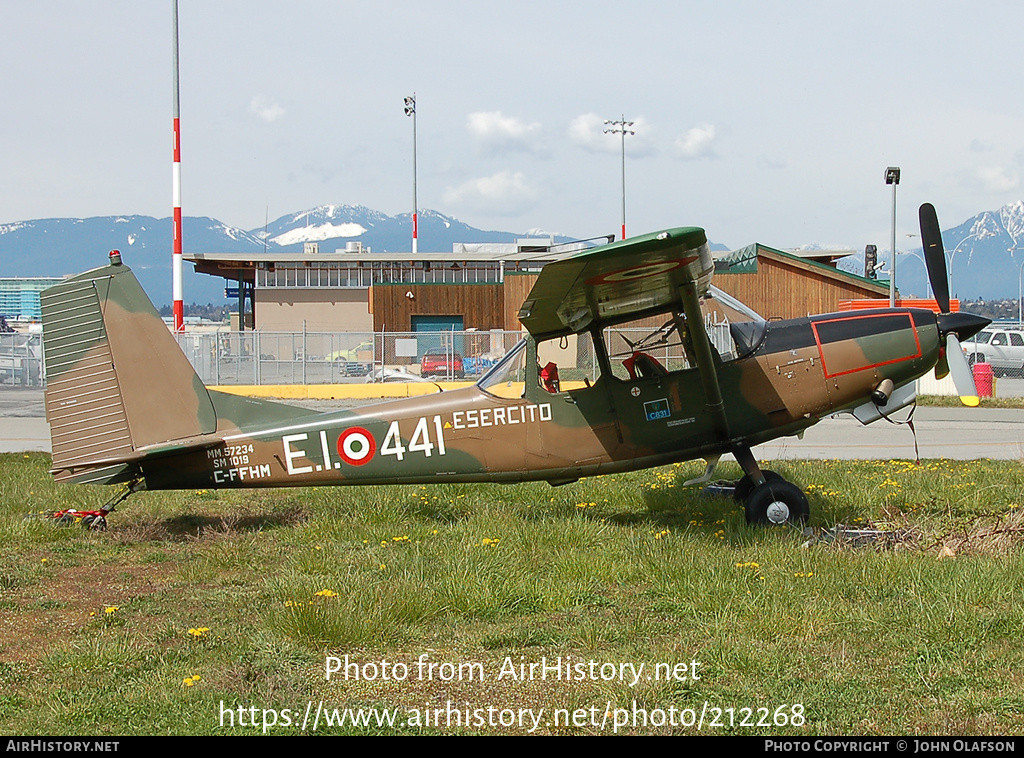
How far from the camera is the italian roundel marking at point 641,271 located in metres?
7.27

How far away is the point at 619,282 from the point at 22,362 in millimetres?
30863

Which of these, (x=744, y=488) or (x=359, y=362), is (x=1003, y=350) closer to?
(x=359, y=362)

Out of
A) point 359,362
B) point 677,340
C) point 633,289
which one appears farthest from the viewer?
point 359,362

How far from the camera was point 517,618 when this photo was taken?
6.04 m

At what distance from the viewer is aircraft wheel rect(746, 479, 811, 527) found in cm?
843

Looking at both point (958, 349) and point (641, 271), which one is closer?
point (641, 271)

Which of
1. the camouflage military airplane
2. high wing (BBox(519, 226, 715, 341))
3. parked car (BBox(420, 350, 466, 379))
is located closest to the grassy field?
the camouflage military airplane

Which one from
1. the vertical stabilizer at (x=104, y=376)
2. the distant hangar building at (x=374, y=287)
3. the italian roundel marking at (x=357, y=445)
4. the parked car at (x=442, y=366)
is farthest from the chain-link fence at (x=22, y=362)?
the italian roundel marking at (x=357, y=445)

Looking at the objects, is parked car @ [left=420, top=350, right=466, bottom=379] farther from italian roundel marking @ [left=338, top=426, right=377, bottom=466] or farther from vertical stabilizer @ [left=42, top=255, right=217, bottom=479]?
vertical stabilizer @ [left=42, top=255, right=217, bottom=479]

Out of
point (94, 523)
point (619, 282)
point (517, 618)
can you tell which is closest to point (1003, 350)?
point (619, 282)

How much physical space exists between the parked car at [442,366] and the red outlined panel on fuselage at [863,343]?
2295 cm

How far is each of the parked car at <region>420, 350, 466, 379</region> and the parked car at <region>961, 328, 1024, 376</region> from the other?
20.2m

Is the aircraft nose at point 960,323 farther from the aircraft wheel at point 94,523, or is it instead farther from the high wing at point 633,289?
the aircraft wheel at point 94,523
